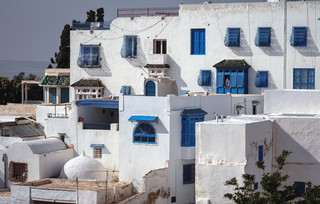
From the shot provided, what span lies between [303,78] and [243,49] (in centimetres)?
369

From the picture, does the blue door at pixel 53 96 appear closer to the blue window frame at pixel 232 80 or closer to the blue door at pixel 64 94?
the blue door at pixel 64 94

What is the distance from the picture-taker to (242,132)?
1145 inches

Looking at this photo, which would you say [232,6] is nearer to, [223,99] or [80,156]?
[223,99]

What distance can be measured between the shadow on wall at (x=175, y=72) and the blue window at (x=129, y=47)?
2173 millimetres

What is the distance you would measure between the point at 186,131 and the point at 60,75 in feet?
54.0

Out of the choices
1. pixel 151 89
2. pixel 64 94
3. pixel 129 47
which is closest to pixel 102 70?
pixel 129 47

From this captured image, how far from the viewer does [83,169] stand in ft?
110

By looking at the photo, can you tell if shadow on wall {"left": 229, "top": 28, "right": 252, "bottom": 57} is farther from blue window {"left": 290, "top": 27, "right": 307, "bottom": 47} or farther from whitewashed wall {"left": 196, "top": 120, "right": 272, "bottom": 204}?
whitewashed wall {"left": 196, "top": 120, "right": 272, "bottom": 204}

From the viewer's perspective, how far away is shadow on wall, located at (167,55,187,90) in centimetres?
4197

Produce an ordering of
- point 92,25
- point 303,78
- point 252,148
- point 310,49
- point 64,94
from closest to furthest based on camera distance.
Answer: point 252,148
point 310,49
point 303,78
point 92,25
point 64,94

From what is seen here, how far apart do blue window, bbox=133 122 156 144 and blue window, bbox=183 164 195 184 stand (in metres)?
2.03

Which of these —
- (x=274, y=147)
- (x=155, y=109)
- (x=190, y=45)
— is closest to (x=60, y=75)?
(x=190, y=45)

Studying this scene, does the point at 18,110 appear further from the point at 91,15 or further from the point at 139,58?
the point at 91,15

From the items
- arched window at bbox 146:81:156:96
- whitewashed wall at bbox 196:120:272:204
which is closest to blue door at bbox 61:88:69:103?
arched window at bbox 146:81:156:96
